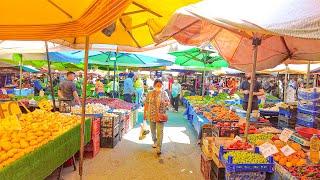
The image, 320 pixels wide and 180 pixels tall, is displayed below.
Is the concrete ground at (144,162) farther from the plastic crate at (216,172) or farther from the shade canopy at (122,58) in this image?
the shade canopy at (122,58)

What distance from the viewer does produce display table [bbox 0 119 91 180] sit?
165 inches

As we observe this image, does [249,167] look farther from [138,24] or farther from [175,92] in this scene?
[175,92]

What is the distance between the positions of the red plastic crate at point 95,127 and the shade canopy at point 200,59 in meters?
8.19

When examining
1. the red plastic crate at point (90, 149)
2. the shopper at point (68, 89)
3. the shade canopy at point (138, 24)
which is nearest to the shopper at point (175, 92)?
the shopper at point (68, 89)

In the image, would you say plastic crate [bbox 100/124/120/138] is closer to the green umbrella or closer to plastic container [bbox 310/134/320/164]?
plastic container [bbox 310/134/320/164]

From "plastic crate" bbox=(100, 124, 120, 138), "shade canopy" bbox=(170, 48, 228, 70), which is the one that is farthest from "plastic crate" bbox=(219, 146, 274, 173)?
"shade canopy" bbox=(170, 48, 228, 70)

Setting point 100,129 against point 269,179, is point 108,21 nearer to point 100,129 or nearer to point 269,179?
point 269,179

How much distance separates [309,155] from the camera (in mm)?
5617

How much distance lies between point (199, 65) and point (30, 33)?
14.1 metres

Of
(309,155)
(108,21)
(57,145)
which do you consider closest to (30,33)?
(108,21)

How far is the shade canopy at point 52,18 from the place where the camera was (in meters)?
4.05

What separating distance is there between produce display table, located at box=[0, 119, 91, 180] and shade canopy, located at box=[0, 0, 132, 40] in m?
1.67

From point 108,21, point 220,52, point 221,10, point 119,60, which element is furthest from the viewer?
point 119,60

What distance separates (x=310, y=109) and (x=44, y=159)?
8.65 metres
